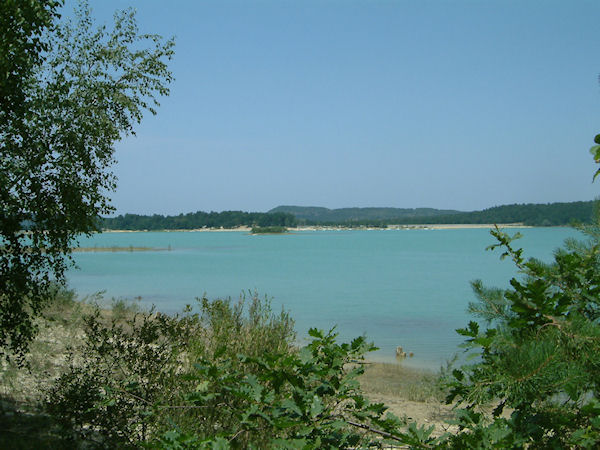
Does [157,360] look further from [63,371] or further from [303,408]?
[63,371]

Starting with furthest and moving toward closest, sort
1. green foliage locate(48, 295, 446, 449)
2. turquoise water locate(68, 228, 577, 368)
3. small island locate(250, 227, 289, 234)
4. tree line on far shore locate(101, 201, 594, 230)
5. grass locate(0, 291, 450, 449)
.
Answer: small island locate(250, 227, 289, 234) < tree line on far shore locate(101, 201, 594, 230) < turquoise water locate(68, 228, 577, 368) < grass locate(0, 291, 450, 449) < green foliage locate(48, 295, 446, 449)

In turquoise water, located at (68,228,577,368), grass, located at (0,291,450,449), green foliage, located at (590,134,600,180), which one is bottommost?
turquoise water, located at (68,228,577,368)

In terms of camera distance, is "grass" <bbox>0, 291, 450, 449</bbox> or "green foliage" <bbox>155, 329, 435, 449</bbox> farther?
"grass" <bbox>0, 291, 450, 449</bbox>

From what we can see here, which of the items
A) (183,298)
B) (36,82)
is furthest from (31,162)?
(183,298)

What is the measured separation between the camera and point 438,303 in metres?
29.1

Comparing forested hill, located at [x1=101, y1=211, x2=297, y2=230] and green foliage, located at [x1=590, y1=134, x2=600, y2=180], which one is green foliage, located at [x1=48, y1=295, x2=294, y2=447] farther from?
forested hill, located at [x1=101, y1=211, x2=297, y2=230]

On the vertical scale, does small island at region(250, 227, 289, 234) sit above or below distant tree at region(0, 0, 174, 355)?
below

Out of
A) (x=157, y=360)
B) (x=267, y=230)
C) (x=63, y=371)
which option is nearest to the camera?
(x=157, y=360)

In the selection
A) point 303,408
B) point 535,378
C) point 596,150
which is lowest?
point 303,408

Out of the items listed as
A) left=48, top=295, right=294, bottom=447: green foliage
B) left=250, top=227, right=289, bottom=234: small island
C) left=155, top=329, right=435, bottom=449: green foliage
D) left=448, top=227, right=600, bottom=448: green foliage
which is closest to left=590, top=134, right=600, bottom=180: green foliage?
left=448, top=227, right=600, bottom=448: green foliage

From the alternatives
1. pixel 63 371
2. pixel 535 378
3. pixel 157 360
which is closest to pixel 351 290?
pixel 63 371

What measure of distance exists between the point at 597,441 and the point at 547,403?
1.07ft

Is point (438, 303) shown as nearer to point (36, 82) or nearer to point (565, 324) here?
point (36, 82)

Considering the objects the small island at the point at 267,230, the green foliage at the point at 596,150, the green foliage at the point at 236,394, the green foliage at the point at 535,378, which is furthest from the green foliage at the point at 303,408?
the small island at the point at 267,230
